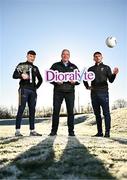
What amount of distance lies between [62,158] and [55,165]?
524mm

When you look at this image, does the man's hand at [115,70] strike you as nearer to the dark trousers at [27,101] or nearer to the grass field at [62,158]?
the grass field at [62,158]

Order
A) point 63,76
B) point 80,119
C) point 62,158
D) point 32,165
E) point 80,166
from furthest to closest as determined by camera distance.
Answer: point 80,119, point 63,76, point 62,158, point 32,165, point 80,166

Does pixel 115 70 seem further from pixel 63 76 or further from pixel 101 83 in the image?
pixel 63 76

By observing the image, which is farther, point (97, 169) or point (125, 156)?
point (125, 156)

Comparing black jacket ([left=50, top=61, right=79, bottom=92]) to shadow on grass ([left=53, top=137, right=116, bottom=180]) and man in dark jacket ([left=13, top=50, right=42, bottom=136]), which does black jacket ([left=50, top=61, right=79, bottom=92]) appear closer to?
man in dark jacket ([left=13, top=50, right=42, bottom=136])

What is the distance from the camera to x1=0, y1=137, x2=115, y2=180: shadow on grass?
7.89 m

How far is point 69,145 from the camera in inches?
403

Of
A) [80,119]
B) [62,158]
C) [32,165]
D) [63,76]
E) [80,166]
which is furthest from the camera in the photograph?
[80,119]

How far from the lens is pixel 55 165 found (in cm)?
845

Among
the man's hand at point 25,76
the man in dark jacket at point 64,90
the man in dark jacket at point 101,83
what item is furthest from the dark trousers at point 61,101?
the man's hand at point 25,76

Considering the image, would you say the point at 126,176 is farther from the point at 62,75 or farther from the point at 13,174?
the point at 62,75

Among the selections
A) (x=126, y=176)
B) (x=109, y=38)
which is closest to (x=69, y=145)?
(x=126, y=176)

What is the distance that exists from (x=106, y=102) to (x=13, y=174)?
18.5 ft

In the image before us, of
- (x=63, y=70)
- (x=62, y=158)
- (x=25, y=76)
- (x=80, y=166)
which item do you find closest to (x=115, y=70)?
(x=63, y=70)
